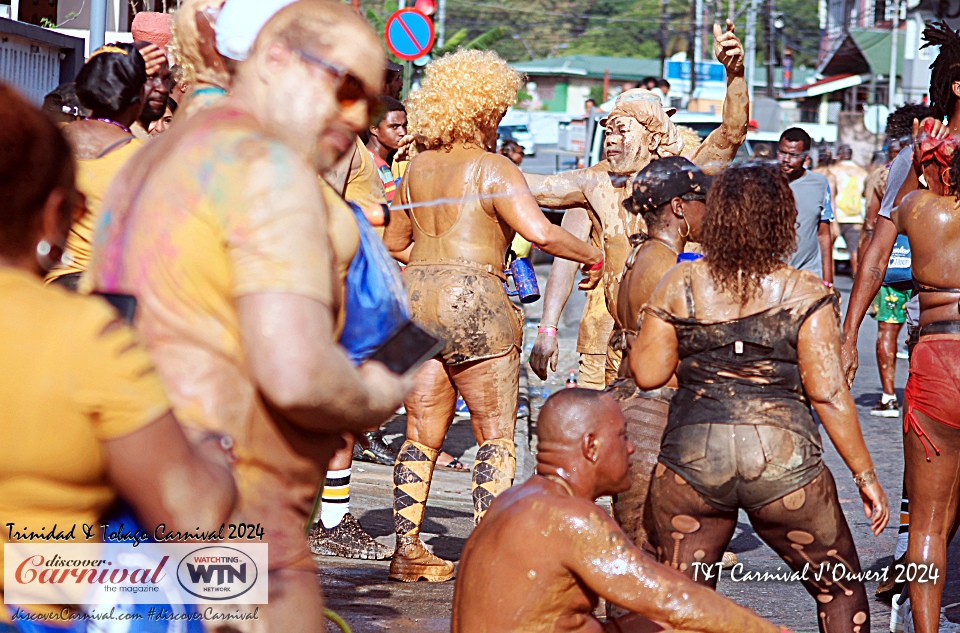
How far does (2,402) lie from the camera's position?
5.88 feet

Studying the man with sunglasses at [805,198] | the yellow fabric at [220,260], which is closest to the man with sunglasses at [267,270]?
the yellow fabric at [220,260]

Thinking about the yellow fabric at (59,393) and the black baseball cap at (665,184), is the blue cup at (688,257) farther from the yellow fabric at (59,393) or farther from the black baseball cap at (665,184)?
the yellow fabric at (59,393)

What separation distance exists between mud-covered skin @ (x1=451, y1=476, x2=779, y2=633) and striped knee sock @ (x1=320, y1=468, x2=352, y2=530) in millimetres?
2612

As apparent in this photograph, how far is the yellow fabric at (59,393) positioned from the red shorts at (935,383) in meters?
3.52

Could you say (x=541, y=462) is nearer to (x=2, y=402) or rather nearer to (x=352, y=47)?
(x=352, y=47)

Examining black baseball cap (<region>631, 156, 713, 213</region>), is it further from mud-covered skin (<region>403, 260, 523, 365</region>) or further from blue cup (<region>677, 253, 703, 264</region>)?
mud-covered skin (<region>403, 260, 523, 365</region>)

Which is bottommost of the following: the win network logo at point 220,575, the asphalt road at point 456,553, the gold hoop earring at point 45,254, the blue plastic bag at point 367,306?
the asphalt road at point 456,553

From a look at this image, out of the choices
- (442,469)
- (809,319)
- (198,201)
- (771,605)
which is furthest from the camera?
(442,469)

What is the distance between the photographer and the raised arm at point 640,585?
291cm

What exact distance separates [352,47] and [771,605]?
372cm

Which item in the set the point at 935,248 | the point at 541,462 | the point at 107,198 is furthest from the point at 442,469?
the point at 107,198

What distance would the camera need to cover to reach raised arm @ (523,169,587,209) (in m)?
6.14

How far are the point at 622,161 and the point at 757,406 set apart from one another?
97.4 inches

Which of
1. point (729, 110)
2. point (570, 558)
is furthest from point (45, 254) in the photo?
point (729, 110)
